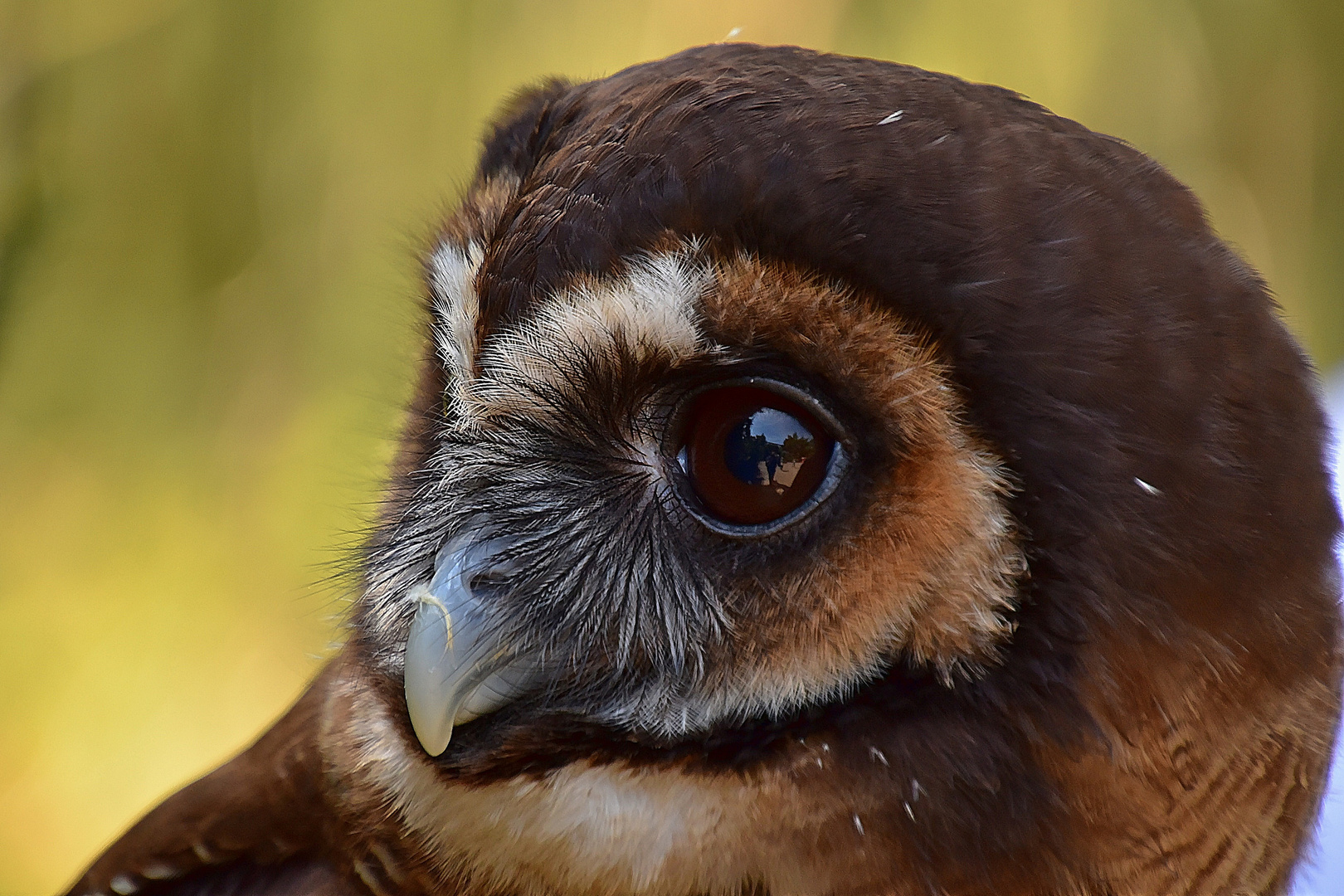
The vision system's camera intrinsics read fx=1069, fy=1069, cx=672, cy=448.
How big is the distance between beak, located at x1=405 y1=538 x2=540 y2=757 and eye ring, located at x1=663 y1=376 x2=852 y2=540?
6.9 inches

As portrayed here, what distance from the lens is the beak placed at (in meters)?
0.89

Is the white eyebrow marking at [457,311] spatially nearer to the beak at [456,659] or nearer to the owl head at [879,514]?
the owl head at [879,514]

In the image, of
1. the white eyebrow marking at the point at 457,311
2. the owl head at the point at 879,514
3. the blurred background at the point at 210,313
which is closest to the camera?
the owl head at the point at 879,514

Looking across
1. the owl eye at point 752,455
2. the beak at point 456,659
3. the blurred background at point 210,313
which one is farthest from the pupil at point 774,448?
the blurred background at point 210,313

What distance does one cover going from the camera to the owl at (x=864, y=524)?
0.80m

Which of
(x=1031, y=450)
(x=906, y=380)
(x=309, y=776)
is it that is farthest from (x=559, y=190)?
(x=309, y=776)

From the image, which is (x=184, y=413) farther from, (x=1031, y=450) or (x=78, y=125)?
(x=1031, y=450)

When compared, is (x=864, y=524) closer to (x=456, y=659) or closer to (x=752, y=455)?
(x=752, y=455)

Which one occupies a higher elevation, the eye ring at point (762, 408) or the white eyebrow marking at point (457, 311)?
the white eyebrow marking at point (457, 311)

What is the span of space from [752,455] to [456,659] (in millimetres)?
301

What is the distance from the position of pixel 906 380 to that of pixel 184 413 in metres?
2.99

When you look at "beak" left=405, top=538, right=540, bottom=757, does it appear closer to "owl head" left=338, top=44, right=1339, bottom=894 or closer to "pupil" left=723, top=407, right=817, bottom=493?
"owl head" left=338, top=44, right=1339, bottom=894

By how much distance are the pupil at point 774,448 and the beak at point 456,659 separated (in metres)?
0.24

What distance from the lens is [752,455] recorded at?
0.85 metres
